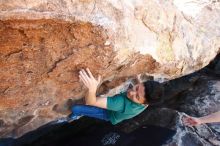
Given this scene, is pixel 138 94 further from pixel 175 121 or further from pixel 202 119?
pixel 175 121

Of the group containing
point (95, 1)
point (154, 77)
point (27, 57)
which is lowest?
point (154, 77)

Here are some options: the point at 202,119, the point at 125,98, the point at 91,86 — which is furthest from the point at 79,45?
the point at 202,119

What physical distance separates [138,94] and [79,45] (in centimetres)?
75

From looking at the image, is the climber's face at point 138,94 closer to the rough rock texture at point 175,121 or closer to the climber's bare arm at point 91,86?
the climber's bare arm at point 91,86

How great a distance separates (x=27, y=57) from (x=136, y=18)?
1.06 metres

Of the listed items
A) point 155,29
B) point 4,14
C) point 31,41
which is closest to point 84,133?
point 155,29

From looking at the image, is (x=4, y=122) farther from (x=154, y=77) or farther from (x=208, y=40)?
(x=208, y=40)

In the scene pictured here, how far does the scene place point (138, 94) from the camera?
345cm

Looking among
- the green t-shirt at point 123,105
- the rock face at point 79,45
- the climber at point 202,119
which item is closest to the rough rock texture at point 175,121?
the climber at point 202,119

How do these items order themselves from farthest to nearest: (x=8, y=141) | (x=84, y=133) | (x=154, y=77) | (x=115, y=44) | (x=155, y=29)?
1. (x=84, y=133)
2. (x=154, y=77)
3. (x=8, y=141)
4. (x=155, y=29)
5. (x=115, y=44)

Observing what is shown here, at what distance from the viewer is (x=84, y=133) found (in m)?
4.95

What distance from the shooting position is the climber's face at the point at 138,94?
11.3ft

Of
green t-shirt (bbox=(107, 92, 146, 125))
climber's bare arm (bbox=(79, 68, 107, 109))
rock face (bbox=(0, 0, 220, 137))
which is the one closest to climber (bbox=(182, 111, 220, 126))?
rock face (bbox=(0, 0, 220, 137))

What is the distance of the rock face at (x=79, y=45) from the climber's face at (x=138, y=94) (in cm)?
33
